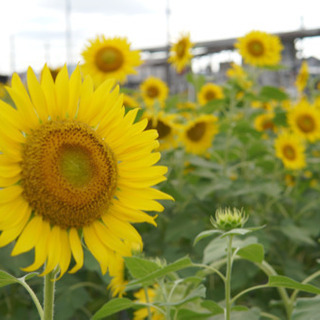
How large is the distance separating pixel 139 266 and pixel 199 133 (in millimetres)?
1398

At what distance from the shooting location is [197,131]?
2.13m

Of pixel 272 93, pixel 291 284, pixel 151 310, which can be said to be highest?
pixel 272 93

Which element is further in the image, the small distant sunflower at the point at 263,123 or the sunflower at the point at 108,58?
the small distant sunflower at the point at 263,123

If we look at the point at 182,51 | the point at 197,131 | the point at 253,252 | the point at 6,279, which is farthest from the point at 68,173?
the point at 182,51

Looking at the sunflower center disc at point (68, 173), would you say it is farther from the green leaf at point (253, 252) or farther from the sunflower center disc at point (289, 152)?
the sunflower center disc at point (289, 152)

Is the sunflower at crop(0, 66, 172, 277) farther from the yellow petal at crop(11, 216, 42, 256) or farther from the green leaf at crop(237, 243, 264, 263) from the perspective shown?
the green leaf at crop(237, 243, 264, 263)

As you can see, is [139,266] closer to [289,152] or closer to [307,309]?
[307,309]

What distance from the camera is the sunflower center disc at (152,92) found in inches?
116

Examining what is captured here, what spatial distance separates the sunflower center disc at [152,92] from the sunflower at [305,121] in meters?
0.89

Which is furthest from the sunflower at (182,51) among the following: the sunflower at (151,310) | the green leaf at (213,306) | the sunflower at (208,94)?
the green leaf at (213,306)

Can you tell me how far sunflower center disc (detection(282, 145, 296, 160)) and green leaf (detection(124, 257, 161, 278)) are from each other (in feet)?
4.96

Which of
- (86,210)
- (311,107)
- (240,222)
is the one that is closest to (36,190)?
(86,210)

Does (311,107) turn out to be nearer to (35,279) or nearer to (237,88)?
(237,88)

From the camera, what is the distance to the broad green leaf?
2.56 feet
